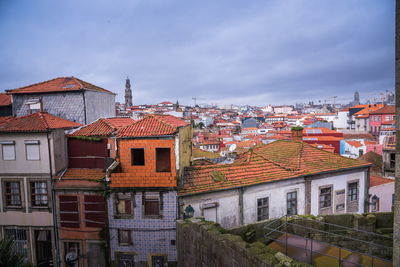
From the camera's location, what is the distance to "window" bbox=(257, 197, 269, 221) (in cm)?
1452

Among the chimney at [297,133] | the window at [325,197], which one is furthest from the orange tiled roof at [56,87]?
the window at [325,197]

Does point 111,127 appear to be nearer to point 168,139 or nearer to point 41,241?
point 168,139

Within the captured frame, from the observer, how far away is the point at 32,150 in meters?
14.7

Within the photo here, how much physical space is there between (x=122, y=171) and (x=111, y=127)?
12.5 ft

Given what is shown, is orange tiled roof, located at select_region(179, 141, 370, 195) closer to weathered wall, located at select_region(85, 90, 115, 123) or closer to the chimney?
the chimney

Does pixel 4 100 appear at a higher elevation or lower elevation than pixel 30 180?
higher

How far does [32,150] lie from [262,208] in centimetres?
1344

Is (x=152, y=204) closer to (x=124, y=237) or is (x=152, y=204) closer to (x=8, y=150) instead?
(x=124, y=237)

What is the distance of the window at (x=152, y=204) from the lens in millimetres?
13117

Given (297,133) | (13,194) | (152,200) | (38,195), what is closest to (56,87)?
(13,194)

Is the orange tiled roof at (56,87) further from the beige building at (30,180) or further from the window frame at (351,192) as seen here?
the window frame at (351,192)

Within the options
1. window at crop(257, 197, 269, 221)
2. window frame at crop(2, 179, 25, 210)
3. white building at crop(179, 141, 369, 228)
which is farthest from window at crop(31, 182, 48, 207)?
window at crop(257, 197, 269, 221)

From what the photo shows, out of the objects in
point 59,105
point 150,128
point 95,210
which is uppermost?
point 59,105

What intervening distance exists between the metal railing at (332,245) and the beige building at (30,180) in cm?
1235
